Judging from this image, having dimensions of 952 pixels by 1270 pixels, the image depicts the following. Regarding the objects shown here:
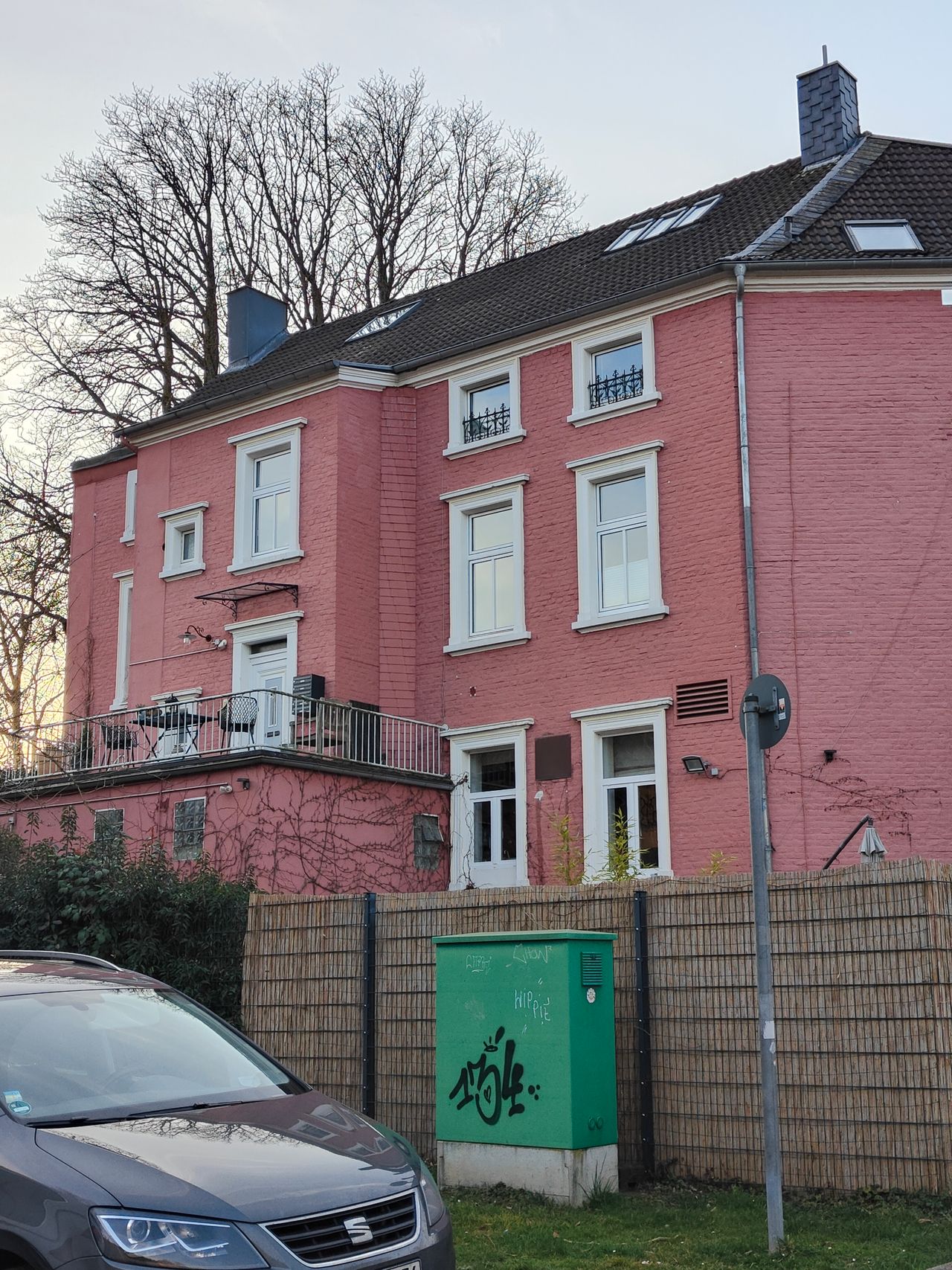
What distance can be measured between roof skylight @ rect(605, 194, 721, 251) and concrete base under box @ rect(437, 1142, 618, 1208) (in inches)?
746

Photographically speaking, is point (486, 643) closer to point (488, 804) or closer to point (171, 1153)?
point (488, 804)

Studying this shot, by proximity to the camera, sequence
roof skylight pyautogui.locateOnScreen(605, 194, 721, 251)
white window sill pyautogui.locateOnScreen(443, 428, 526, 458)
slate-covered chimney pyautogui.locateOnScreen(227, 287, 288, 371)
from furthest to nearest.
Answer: slate-covered chimney pyautogui.locateOnScreen(227, 287, 288, 371) → roof skylight pyautogui.locateOnScreen(605, 194, 721, 251) → white window sill pyautogui.locateOnScreen(443, 428, 526, 458)


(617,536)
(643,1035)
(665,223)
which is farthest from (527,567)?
(643,1035)

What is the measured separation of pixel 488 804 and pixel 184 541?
7982 mm

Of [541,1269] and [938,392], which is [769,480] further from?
[541,1269]

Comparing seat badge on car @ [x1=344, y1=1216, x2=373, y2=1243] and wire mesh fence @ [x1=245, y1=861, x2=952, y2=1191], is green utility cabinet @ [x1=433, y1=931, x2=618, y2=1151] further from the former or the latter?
seat badge on car @ [x1=344, y1=1216, x2=373, y2=1243]

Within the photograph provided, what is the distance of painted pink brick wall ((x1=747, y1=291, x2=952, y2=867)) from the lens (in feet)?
62.2

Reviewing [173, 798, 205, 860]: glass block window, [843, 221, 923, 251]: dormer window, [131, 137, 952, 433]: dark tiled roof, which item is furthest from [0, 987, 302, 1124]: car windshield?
[843, 221, 923, 251]: dormer window

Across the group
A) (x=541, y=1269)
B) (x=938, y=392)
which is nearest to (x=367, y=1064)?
(x=541, y=1269)

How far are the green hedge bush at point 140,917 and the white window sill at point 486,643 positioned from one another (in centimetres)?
852

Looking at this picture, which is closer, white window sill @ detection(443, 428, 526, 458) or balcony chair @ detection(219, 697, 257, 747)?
balcony chair @ detection(219, 697, 257, 747)

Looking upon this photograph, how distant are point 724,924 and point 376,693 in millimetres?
13791

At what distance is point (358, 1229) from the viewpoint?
5352 mm

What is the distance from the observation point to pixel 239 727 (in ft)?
72.1
